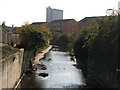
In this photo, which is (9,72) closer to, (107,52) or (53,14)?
(107,52)

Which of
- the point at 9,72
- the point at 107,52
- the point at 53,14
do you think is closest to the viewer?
the point at 9,72

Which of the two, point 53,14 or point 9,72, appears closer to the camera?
point 9,72

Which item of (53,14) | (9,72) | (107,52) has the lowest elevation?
(9,72)

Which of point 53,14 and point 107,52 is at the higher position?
point 53,14

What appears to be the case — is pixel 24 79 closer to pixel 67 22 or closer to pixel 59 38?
pixel 59 38

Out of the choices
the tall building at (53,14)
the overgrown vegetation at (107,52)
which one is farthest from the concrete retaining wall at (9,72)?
the tall building at (53,14)

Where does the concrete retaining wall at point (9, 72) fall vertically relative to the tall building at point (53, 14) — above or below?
below

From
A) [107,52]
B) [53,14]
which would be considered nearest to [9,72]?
[107,52]

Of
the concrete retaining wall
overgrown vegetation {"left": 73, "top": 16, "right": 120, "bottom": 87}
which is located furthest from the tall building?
the concrete retaining wall

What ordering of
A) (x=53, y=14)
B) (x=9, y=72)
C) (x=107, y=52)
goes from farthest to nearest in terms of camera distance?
(x=53, y=14)
(x=107, y=52)
(x=9, y=72)

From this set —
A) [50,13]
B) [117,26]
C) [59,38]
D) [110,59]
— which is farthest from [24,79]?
[50,13]

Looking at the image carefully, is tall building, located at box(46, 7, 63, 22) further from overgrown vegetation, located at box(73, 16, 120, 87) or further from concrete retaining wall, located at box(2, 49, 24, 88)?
concrete retaining wall, located at box(2, 49, 24, 88)

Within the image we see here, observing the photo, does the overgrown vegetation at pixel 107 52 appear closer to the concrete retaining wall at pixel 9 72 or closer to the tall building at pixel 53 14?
the concrete retaining wall at pixel 9 72

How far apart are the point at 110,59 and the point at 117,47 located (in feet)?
4.93
